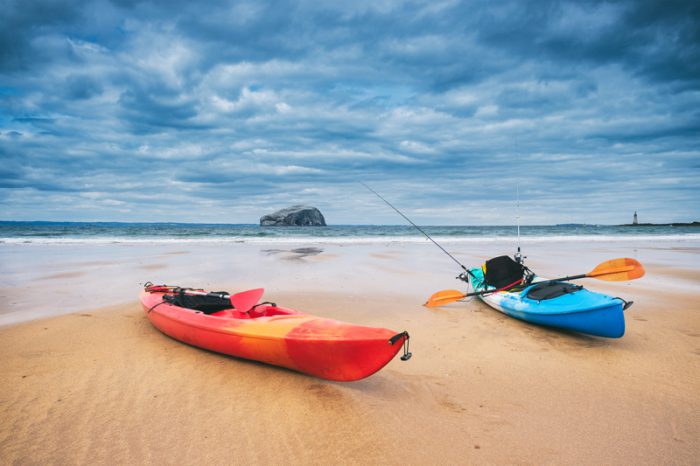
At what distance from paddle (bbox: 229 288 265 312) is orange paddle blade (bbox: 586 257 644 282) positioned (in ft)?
15.3

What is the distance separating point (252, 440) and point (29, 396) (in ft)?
7.12

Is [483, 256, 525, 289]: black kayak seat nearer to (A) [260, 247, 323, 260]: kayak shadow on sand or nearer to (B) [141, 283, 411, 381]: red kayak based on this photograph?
(B) [141, 283, 411, 381]: red kayak

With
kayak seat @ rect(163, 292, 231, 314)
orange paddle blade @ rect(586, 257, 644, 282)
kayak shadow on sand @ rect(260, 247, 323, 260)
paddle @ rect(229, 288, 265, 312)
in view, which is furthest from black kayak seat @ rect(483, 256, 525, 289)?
kayak shadow on sand @ rect(260, 247, 323, 260)

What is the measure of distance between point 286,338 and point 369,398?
35.2 inches

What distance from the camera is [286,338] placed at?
329cm

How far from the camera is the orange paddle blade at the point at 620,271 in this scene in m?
5.34

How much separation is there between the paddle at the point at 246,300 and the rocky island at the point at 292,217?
61.6 meters

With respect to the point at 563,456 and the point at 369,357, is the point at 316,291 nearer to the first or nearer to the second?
the point at 369,357

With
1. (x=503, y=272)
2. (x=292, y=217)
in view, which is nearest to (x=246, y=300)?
(x=503, y=272)

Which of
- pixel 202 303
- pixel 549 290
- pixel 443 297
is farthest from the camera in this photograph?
pixel 443 297

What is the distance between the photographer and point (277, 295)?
732 centimetres

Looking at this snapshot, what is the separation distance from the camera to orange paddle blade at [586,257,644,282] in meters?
5.34

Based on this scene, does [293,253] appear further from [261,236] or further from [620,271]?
[261,236]

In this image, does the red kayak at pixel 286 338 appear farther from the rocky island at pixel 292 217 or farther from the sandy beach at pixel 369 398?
the rocky island at pixel 292 217
